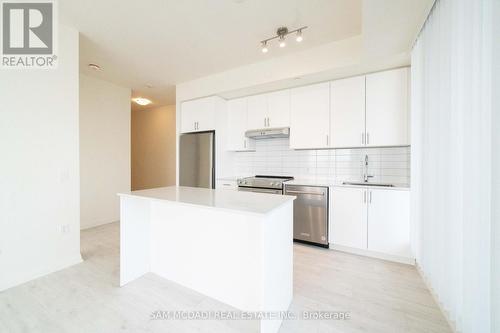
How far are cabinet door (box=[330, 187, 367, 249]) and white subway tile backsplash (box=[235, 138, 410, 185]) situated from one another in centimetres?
49

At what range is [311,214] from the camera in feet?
9.35

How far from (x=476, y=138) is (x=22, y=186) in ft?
12.1

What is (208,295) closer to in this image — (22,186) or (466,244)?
(466,244)

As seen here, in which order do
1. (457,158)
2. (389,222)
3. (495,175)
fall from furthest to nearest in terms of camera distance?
(389,222)
(457,158)
(495,175)

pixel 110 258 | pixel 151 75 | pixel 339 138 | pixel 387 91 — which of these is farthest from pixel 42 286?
pixel 387 91

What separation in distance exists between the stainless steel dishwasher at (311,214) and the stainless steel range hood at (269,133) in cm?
93

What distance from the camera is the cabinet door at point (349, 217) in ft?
8.45

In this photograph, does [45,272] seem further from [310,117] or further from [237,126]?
[310,117]

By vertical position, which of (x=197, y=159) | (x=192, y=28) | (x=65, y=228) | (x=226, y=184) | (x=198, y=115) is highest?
(x=192, y=28)

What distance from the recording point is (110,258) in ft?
8.18

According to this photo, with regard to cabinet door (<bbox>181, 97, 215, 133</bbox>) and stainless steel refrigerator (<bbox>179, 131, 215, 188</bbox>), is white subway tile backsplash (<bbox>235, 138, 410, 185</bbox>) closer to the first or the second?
stainless steel refrigerator (<bbox>179, 131, 215, 188</bbox>)

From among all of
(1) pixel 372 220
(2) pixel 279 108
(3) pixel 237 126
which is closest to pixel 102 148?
(3) pixel 237 126

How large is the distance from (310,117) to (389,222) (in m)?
1.77

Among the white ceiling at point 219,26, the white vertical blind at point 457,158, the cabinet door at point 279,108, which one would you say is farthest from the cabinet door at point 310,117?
the white vertical blind at point 457,158
